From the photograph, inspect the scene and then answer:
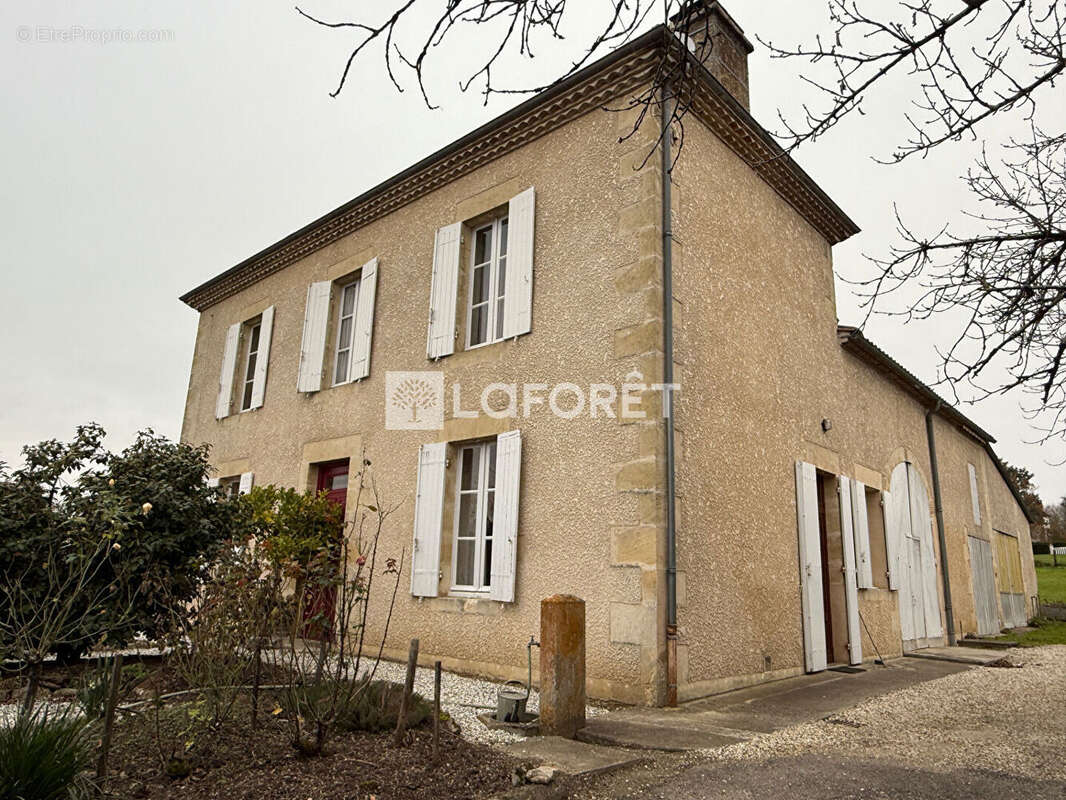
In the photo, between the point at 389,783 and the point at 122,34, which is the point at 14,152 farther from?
the point at 389,783

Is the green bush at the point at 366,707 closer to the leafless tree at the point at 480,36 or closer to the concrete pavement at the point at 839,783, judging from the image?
the concrete pavement at the point at 839,783

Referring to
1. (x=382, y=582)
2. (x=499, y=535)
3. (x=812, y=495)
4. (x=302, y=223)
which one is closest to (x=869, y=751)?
(x=499, y=535)

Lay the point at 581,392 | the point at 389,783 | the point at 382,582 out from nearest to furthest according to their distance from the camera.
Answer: the point at 389,783, the point at 581,392, the point at 382,582

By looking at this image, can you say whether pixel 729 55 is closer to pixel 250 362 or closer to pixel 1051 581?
pixel 250 362

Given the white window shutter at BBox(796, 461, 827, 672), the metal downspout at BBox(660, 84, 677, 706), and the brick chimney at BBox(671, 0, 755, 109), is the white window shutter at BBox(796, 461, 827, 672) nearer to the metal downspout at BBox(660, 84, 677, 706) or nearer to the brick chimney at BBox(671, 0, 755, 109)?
the metal downspout at BBox(660, 84, 677, 706)

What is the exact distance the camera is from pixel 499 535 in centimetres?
618

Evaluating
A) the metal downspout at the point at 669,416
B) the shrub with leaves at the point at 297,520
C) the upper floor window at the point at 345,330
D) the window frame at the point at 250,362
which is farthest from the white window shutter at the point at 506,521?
the window frame at the point at 250,362

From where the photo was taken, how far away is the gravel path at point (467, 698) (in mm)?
4012

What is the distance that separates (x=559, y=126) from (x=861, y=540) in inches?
232

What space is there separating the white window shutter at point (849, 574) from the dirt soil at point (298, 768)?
18.6 feet

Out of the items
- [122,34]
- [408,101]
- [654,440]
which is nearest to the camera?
[408,101]

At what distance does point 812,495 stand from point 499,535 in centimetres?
355

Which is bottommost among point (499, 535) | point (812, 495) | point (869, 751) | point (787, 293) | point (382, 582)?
point (869, 751)

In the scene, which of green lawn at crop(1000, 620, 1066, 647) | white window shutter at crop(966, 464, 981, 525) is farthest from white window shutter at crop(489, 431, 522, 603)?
white window shutter at crop(966, 464, 981, 525)
